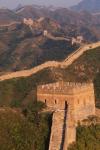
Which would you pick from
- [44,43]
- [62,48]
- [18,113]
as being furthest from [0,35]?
[18,113]

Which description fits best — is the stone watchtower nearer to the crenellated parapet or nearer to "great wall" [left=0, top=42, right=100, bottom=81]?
the crenellated parapet

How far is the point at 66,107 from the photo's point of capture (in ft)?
129

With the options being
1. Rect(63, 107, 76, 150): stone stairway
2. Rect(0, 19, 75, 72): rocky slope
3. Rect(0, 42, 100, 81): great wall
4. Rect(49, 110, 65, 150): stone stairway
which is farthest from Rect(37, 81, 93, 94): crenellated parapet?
Rect(0, 19, 75, 72): rocky slope

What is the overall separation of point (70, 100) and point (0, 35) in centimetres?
12465

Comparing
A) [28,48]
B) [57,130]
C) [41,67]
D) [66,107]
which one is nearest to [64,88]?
[66,107]

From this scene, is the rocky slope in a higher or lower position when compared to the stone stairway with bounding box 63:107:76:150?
higher

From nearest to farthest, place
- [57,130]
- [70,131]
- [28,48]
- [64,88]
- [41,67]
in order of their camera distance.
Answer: [70,131], [57,130], [64,88], [41,67], [28,48]

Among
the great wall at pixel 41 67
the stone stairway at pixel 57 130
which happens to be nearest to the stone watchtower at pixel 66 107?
the stone stairway at pixel 57 130

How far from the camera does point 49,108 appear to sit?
40812mm

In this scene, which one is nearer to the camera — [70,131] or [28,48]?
[70,131]

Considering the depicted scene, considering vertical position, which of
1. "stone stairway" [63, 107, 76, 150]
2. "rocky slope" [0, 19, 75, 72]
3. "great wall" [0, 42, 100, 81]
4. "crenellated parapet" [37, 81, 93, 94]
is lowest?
"stone stairway" [63, 107, 76, 150]

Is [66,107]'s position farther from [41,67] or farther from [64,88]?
[41,67]

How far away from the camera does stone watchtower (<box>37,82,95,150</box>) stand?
3703 centimetres

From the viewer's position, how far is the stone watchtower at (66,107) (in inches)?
1458
